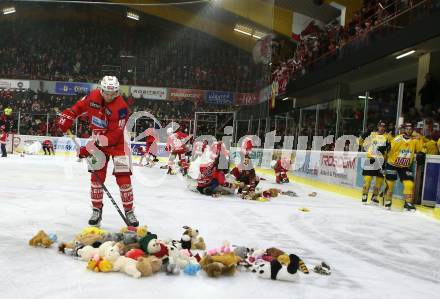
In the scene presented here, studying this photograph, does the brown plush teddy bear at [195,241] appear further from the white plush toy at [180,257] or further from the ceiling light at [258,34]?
the ceiling light at [258,34]

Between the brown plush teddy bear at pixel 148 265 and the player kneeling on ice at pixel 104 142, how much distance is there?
1405 mm

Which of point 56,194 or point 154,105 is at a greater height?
point 154,105

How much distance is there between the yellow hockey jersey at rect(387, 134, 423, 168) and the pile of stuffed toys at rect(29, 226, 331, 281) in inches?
181

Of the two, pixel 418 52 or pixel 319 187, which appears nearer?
pixel 319 187

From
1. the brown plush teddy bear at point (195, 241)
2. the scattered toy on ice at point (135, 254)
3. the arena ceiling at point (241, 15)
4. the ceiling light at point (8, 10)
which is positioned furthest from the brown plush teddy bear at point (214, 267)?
the ceiling light at point (8, 10)

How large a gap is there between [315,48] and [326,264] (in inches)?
560

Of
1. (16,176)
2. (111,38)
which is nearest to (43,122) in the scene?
(111,38)

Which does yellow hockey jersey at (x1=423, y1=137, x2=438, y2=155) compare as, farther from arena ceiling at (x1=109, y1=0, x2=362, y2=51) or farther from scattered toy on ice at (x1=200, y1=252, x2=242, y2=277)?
arena ceiling at (x1=109, y1=0, x2=362, y2=51)

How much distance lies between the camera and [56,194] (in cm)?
669

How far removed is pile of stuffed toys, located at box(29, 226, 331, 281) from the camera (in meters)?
3.01

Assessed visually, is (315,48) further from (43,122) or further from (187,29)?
(43,122)

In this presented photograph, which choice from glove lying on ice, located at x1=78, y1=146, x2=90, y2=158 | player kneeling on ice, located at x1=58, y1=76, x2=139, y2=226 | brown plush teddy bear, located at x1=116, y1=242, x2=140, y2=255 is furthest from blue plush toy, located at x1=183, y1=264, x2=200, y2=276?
glove lying on ice, located at x1=78, y1=146, x2=90, y2=158

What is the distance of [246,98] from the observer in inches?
736

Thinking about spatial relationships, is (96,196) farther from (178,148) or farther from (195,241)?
(178,148)
